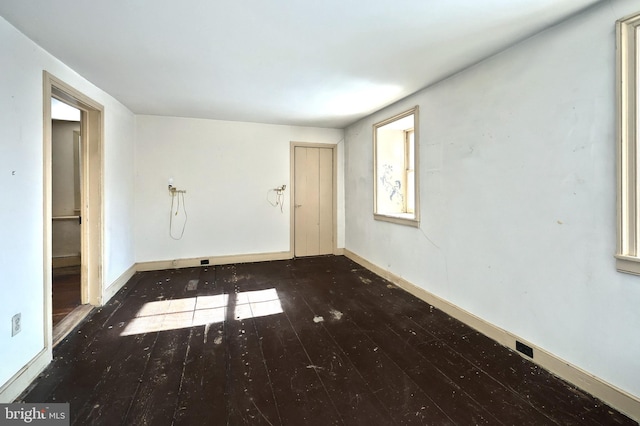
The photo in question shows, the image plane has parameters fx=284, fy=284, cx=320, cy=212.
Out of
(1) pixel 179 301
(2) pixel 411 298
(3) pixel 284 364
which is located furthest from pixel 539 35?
(1) pixel 179 301

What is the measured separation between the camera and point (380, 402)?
5.56ft

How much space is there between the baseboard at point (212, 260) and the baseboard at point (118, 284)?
8.0 inches

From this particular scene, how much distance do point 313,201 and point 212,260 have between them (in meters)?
2.01

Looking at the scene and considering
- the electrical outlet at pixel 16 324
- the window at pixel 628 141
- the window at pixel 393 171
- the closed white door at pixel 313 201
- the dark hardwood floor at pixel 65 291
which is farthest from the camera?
the closed white door at pixel 313 201

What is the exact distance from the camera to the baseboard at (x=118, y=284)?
3161mm

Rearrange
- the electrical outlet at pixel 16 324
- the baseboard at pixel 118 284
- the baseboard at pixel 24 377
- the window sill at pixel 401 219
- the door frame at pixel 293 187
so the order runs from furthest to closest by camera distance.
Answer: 1. the door frame at pixel 293 187
2. the window sill at pixel 401 219
3. the baseboard at pixel 118 284
4. the electrical outlet at pixel 16 324
5. the baseboard at pixel 24 377

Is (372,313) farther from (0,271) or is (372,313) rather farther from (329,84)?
(0,271)

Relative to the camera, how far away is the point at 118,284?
11.6 feet

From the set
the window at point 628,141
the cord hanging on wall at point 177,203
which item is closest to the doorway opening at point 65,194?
the cord hanging on wall at point 177,203

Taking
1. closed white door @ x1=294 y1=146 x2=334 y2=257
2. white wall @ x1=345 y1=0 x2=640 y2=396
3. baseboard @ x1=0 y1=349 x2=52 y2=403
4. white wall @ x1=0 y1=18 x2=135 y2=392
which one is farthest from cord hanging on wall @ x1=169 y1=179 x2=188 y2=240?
white wall @ x1=345 y1=0 x2=640 y2=396

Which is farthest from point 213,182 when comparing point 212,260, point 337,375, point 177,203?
point 337,375

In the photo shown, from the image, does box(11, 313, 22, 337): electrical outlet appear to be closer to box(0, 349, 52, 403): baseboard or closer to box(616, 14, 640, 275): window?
box(0, 349, 52, 403): baseboard

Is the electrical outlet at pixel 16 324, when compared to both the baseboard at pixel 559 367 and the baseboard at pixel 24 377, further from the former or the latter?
the baseboard at pixel 559 367

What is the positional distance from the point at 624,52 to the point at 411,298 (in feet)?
8.62
